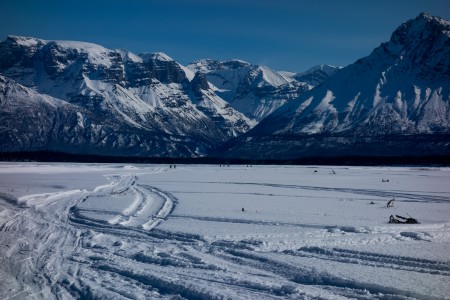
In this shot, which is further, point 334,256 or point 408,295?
point 334,256

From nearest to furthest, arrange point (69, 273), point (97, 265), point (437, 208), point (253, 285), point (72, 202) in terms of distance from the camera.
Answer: point (253, 285) → point (69, 273) → point (97, 265) → point (437, 208) → point (72, 202)

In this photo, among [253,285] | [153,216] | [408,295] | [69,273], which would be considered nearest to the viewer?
[408,295]

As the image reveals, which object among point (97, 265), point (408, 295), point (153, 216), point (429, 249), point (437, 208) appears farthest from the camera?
point (437, 208)

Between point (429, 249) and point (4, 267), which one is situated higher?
point (429, 249)

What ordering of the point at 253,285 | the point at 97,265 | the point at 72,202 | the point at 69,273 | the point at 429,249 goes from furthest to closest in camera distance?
the point at 72,202
the point at 429,249
the point at 97,265
the point at 69,273
the point at 253,285

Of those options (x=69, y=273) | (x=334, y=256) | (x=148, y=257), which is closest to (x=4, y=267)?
(x=69, y=273)

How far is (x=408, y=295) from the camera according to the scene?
10227mm

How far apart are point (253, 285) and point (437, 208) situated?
20.1 meters

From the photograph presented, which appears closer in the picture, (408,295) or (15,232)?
(408,295)

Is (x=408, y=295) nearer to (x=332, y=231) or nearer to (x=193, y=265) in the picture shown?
(x=193, y=265)

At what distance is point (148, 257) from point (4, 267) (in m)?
4.48

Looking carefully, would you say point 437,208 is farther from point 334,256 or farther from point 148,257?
point 148,257

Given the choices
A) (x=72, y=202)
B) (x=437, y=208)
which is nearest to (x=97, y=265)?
(x=72, y=202)

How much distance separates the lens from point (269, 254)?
14.6 m
